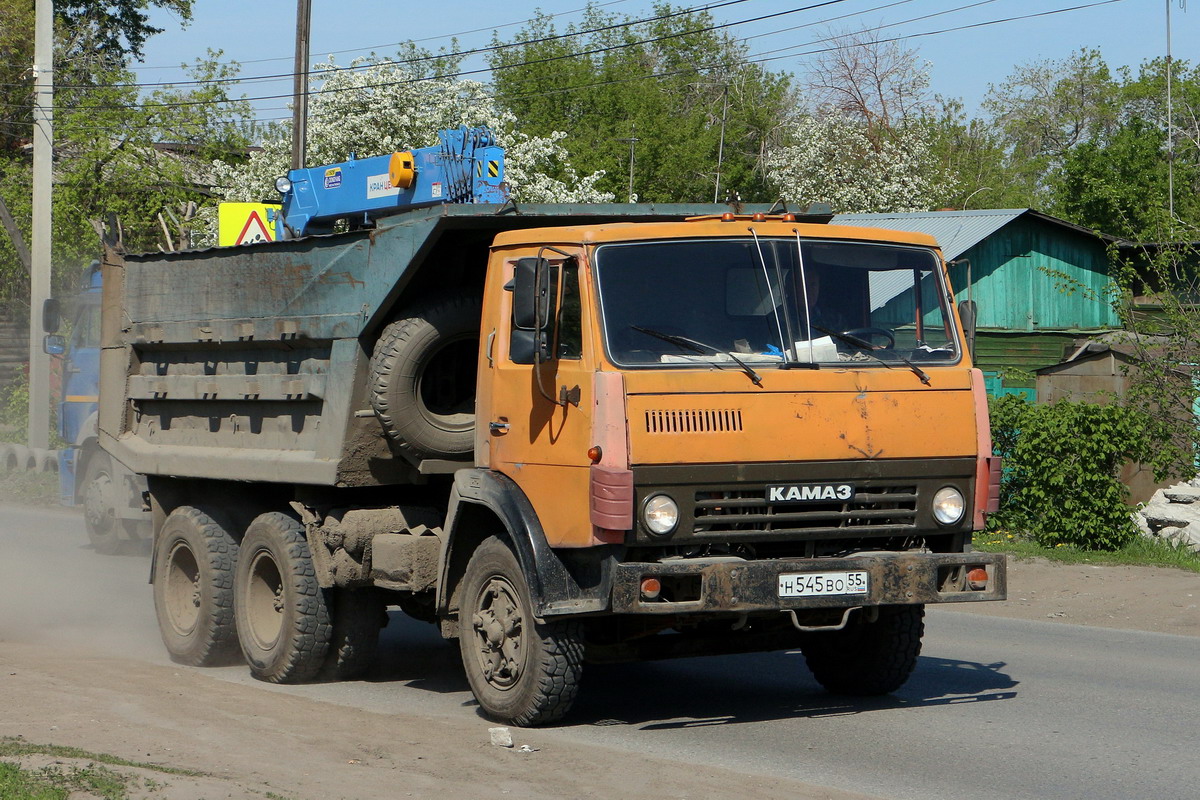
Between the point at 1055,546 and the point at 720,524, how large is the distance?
9.11 meters

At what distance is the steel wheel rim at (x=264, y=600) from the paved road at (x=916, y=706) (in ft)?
1.09

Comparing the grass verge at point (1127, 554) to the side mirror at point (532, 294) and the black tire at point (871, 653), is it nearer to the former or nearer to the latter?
the black tire at point (871, 653)

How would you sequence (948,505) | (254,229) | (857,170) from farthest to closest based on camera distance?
1. (857,170)
2. (254,229)
3. (948,505)

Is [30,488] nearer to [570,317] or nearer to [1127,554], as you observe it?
[1127,554]

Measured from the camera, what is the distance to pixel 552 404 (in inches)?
267

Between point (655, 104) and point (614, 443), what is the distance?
56415 mm

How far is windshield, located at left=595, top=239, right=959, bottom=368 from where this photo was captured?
669 cm

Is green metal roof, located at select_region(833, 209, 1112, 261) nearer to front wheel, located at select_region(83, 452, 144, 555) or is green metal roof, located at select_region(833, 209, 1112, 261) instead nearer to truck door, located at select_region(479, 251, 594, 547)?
front wheel, located at select_region(83, 452, 144, 555)

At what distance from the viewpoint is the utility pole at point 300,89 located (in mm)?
21609

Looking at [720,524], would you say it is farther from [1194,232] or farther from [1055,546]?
[1194,232]

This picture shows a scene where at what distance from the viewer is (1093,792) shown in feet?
19.4

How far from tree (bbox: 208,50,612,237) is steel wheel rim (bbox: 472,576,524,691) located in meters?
23.6

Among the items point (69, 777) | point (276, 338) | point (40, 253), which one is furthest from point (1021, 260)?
point (69, 777)

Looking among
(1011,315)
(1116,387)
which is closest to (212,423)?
(1116,387)
